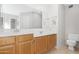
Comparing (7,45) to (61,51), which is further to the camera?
A: (61,51)

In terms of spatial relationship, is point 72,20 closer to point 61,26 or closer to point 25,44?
point 61,26

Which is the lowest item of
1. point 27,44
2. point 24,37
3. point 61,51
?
point 61,51

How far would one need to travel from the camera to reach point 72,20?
1.74 meters

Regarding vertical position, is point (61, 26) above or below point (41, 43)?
above

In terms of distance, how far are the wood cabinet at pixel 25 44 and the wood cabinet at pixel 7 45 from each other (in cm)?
7

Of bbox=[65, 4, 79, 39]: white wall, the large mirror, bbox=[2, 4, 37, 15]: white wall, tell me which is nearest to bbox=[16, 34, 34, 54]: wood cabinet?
the large mirror

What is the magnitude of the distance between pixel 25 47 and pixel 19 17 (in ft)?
1.50

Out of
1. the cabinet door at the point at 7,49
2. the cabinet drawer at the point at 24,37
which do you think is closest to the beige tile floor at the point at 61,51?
the cabinet drawer at the point at 24,37

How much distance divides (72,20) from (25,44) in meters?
0.79

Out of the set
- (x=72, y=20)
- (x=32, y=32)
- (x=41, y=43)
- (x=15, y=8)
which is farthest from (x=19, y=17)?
(x=72, y=20)

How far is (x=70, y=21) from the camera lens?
5.71 feet

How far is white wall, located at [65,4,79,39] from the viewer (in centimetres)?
172
